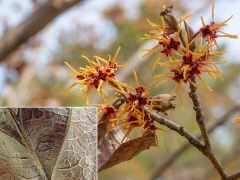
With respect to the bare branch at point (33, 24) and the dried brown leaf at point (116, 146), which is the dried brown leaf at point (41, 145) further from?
the bare branch at point (33, 24)

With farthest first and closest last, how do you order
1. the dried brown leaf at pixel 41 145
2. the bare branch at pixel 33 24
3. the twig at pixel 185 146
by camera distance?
the twig at pixel 185 146, the bare branch at pixel 33 24, the dried brown leaf at pixel 41 145

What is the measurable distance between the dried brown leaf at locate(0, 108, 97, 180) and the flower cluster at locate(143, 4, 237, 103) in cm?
11

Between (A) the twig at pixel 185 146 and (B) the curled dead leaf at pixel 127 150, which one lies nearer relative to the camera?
(B) the curled dead leaf at pixel 127 150

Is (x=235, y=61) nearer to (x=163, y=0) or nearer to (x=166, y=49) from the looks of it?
(x=163, y=0)

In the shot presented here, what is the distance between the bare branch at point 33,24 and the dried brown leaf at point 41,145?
1162 mm

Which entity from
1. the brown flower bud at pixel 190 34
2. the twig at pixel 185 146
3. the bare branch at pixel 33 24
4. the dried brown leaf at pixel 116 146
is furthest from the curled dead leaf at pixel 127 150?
the twig at pixel 185 146

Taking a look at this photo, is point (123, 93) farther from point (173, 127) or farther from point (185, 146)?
point (185, 146)

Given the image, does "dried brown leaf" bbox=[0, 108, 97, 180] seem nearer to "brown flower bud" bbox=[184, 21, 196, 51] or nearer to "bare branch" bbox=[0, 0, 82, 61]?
"brown flower bud" bbox=[184, 21, 196, 51]

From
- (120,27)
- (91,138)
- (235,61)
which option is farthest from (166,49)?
(235,61)

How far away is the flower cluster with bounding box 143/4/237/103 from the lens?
1.48 feet

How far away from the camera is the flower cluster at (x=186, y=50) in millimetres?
451

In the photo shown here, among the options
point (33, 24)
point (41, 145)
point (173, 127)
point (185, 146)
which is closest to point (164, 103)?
point (173, 127)

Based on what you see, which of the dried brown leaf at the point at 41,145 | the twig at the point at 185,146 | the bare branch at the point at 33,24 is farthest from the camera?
the twig at the point at 185,146

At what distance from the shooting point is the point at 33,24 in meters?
1.55
